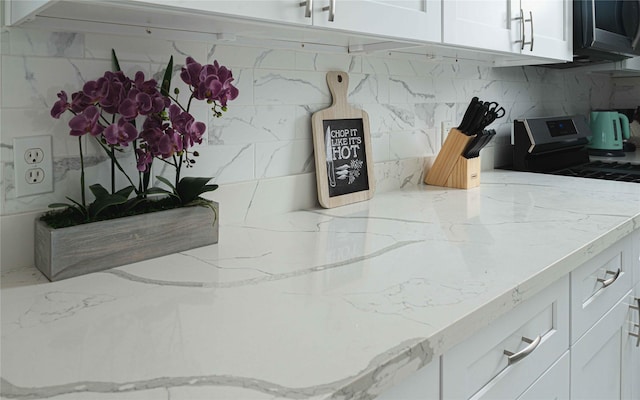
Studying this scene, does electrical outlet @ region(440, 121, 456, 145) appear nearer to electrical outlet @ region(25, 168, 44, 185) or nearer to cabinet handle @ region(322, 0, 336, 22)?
cabinet handle @ region(322, 0, 336, 22)

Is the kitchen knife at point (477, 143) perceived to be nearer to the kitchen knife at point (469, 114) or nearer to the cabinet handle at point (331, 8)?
the kitchen knife at point (469, 114)

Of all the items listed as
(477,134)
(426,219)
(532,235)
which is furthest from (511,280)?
(477,134)

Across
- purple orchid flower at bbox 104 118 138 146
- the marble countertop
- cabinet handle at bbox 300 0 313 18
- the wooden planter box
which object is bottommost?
the marble countertop

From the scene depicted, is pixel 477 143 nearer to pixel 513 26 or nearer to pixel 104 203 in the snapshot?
pixel 513 26

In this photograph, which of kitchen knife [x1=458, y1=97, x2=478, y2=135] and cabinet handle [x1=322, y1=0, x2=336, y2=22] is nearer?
cabinet handle [x1=322, y1=0, x2=336, y2=22]

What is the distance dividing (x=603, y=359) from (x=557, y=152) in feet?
4.08

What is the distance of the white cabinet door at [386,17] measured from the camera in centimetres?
108

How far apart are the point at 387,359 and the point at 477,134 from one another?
4.38 feet

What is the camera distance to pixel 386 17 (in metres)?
1.20

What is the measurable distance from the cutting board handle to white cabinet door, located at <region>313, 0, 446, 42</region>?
35cm

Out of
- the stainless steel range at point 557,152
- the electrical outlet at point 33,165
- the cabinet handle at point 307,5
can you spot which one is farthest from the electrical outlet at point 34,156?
the stainless steel range at point 557,152

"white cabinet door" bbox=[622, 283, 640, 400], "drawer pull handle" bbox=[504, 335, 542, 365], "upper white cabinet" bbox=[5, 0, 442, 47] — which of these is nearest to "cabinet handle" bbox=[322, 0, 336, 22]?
"upper white cabinet" bbox=[5, 0, 442, 47]

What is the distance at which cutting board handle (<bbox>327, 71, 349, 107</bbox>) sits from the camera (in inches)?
61.9

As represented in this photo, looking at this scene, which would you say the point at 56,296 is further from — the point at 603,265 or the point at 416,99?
the point at 416,99
